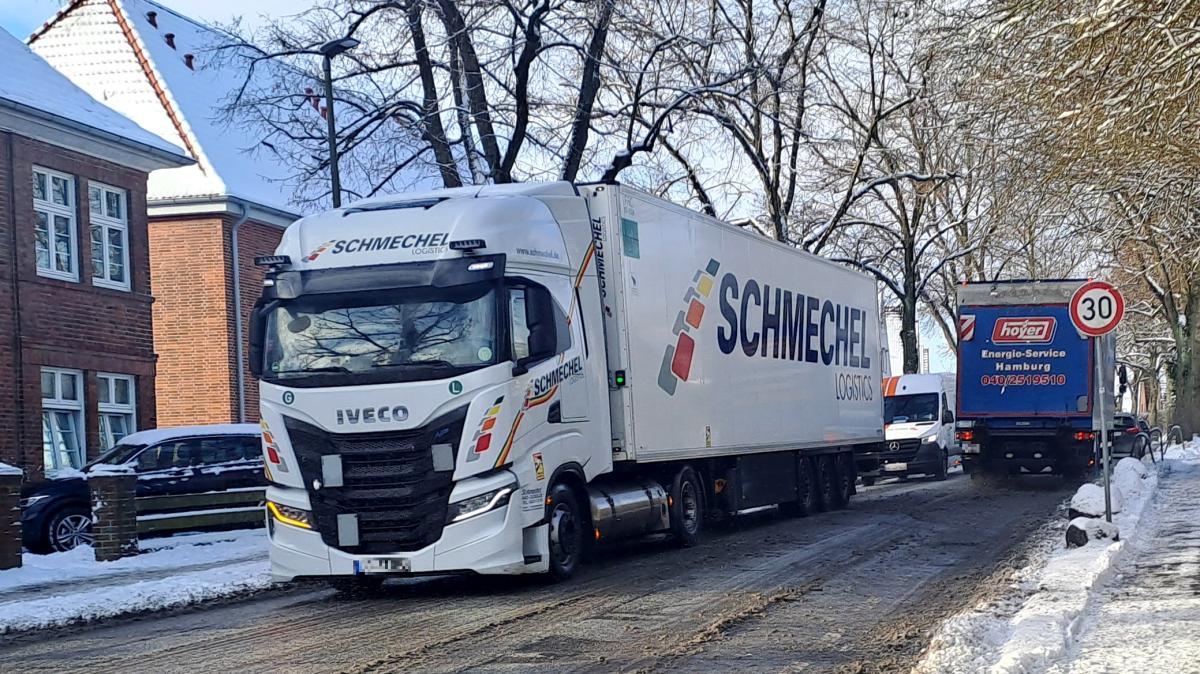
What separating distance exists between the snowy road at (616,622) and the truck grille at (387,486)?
23.3 inches

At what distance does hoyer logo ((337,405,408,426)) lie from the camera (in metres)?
11.3

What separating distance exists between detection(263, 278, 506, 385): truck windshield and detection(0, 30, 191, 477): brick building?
11.3 m

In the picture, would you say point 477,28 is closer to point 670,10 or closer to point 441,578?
point 670,10

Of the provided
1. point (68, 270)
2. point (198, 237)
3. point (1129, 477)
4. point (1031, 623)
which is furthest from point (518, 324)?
point (198, 237)

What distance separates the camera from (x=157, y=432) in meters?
19.6

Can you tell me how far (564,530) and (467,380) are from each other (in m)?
1.86

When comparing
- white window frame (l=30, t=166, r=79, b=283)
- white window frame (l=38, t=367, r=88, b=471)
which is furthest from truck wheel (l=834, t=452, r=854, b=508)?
white window frame (l=30, t=166, r=79, b=283)

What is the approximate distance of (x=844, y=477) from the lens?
2177 centimetres

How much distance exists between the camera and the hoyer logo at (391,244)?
11789 millimetres

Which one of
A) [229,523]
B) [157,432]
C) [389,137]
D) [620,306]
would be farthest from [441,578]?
[389,137]

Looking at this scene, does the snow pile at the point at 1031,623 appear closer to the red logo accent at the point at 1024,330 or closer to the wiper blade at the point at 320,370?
the wiper blade at the point at 320,370

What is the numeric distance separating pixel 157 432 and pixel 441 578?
7.44 metres

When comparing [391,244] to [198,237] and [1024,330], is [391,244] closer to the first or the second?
[1024,330]

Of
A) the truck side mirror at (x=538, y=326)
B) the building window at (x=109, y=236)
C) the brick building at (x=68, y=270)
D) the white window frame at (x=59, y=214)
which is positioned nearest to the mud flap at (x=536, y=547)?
the truck side mirror at (x=538, y=326)
